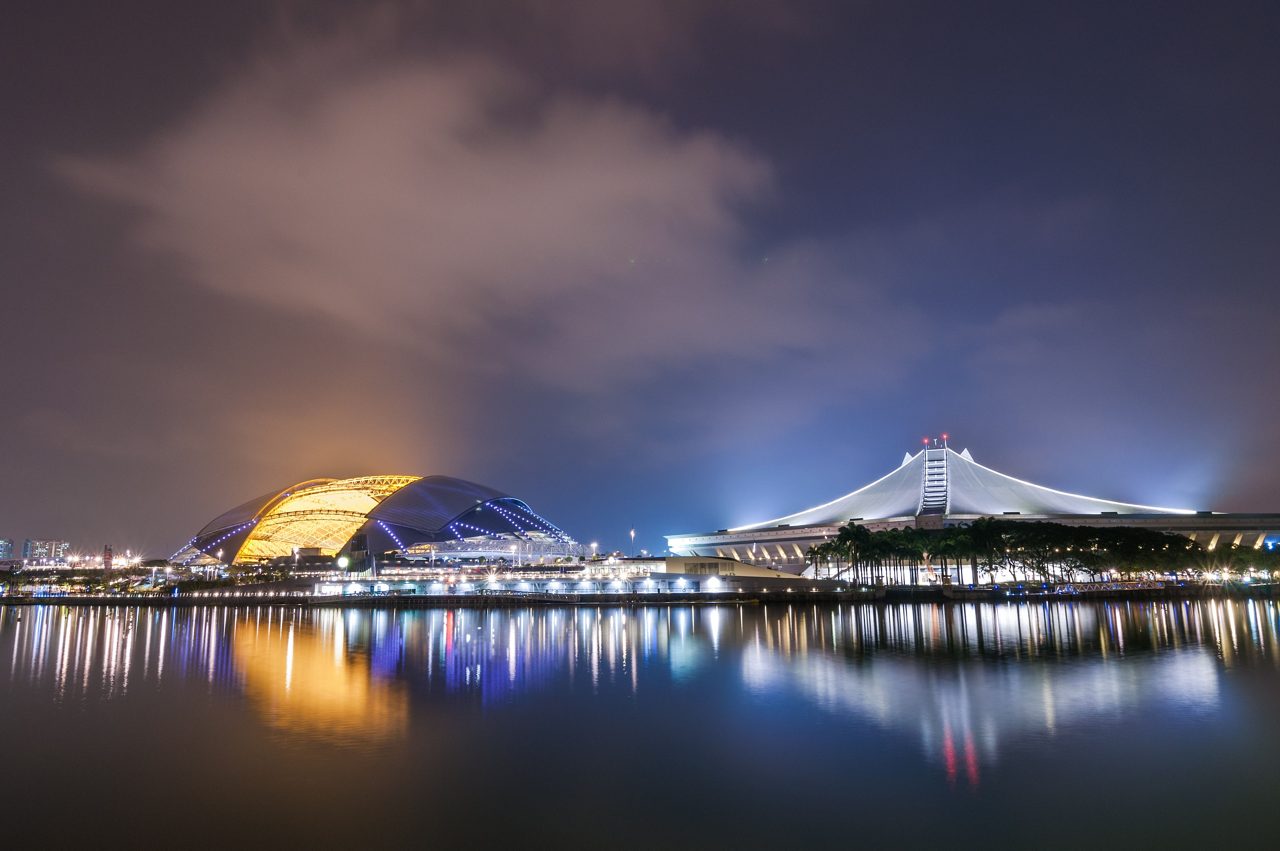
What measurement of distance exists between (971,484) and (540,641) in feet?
196

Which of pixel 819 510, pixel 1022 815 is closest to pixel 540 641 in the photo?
A: pixel 1022 815

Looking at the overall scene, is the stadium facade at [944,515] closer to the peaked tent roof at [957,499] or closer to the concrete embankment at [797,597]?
the peaked tent roof at [957,499]

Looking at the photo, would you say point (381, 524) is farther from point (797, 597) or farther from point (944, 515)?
point (944, 515)

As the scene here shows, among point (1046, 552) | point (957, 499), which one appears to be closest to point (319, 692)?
point (1046, 552)

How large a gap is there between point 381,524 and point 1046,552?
169ft

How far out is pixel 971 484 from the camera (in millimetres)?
78000

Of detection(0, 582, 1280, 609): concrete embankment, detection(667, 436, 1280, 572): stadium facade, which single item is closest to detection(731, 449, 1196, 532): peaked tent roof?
detection(667, 436, 1280, 572): stadium facade

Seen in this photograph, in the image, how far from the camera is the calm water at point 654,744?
31.4 feet

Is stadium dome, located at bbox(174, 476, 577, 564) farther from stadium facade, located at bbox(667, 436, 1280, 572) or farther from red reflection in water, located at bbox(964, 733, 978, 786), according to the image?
red reflection in water, located at bbox(964, 733, 978, 786)

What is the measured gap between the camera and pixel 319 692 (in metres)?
18.1

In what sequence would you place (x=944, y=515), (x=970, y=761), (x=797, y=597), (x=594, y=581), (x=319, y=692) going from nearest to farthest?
(x=970, y=761), (x=319, y=692), (x=797, y=597), (x=594, y=581), (x=944, y=515)

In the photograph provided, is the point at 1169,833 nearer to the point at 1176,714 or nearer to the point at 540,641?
the point at 1176,714

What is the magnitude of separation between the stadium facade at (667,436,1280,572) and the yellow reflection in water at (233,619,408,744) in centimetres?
5444

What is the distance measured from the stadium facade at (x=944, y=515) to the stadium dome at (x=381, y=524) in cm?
1841
